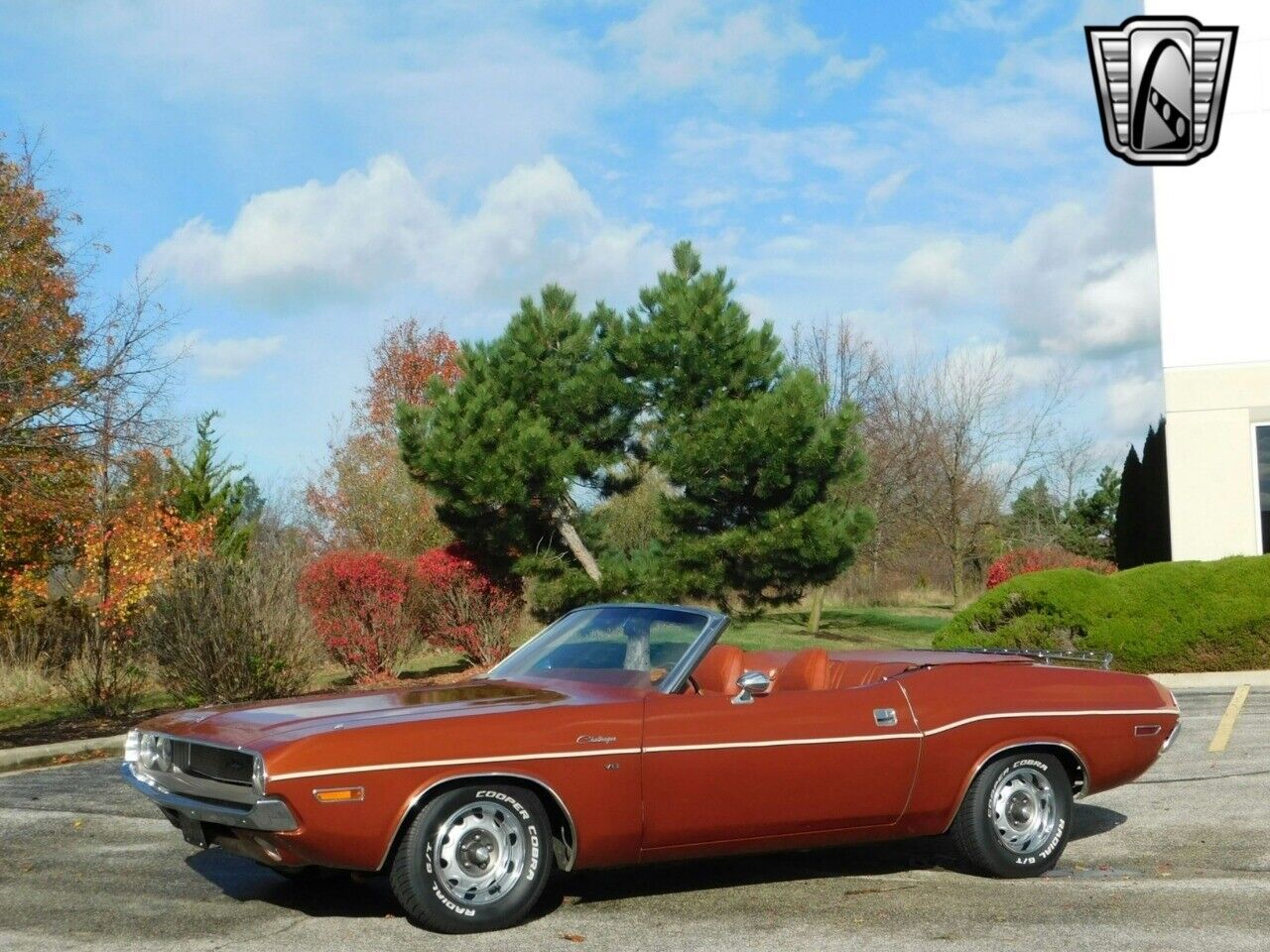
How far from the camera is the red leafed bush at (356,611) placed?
21656 mm


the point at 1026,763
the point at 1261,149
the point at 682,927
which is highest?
the point at 1261,149

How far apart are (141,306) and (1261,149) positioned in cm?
1561

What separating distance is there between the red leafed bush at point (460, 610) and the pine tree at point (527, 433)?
0.70 m

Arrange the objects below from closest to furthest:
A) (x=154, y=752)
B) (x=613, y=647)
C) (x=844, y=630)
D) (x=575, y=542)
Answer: (x=154, y=752)
(x=613, y=647)
(x=575, y=542)
(x=844, y=630)

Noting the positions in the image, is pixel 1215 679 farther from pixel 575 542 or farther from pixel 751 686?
pixel 751 686

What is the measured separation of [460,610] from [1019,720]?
54.7 ft

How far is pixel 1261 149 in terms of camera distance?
67.9 feet

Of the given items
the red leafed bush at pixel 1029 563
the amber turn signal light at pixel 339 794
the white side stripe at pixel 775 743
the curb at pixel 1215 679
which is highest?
the red leafed bush at pixel 1029 563

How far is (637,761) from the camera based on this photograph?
6.23 m

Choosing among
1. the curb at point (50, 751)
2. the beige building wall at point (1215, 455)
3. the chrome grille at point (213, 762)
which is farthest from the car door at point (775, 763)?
the beige building wall at point (1215, 455)

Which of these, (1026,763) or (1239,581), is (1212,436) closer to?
(1239,581)

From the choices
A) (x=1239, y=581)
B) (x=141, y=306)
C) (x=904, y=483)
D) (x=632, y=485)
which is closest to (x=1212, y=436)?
(x=1239, y=581)

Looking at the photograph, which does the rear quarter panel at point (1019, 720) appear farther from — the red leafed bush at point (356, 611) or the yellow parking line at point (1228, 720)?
the red leafed bush at point (356, 611)

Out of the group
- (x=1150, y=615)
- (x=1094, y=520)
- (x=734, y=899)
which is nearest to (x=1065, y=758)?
(x=734, y=899)
